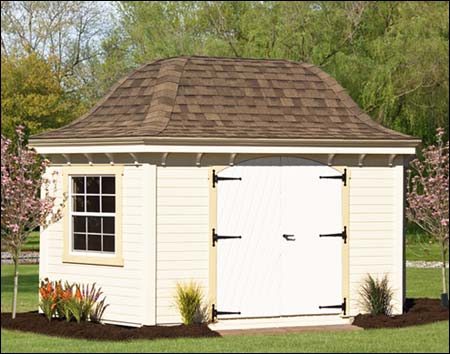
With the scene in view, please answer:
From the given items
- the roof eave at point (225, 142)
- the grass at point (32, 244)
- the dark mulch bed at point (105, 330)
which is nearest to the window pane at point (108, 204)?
the roof eave at point (225, 142)

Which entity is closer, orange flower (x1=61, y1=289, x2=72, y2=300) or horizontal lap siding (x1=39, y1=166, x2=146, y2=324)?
horizontal lap siding (x1=39, y1=166, x2=146, y2=324)

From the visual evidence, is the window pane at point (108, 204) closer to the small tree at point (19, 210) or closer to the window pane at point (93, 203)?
the window pane at point (93, 203)

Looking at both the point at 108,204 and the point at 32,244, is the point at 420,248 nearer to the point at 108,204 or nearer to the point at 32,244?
the point at 32,244

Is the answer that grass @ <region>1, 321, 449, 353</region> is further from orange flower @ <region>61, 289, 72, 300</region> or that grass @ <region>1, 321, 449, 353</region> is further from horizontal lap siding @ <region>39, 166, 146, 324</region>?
horizontal lap siding @ <region>39, 166, 146, 324</region>

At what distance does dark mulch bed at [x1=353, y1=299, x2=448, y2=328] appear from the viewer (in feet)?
52.5

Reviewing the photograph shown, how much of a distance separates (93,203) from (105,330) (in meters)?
2.15

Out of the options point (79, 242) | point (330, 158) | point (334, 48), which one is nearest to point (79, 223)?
point (79, 242)

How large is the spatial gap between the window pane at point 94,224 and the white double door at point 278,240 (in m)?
1.68

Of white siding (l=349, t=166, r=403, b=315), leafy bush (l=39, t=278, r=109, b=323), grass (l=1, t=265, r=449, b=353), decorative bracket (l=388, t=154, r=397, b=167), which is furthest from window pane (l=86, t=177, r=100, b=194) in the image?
decorative bracket (l=388, t=154, r=397, b=167)

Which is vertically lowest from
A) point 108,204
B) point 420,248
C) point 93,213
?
point 420,248

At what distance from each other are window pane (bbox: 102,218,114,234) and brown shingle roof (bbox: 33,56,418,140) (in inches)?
46.0

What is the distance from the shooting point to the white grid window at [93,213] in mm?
16094

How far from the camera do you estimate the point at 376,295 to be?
16469mm

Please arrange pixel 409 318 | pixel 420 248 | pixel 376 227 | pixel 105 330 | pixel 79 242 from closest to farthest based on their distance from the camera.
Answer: pixel 105 330 → pixel 409 318 → pixel 79 242 → pixel 376 227 → pixel 420 248
